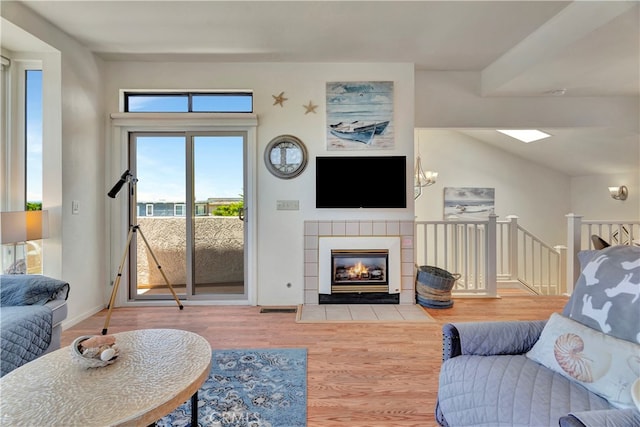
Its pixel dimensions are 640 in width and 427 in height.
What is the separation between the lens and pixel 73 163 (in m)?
2.99

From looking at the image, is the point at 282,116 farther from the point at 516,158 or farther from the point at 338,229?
the point at 516,158

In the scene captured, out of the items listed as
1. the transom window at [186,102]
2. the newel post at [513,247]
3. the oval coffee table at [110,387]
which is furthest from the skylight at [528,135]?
the oval coffee table at [110,387]

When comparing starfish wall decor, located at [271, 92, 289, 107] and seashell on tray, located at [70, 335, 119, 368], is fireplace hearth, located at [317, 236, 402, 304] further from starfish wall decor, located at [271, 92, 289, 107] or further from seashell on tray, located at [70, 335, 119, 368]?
seashell on tray, located at [70, 335, 119, 368]

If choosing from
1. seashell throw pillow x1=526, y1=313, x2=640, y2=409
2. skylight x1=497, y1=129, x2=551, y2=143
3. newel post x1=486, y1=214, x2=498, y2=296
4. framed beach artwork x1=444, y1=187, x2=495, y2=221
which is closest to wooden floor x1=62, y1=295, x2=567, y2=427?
newel post x1=486, y1=214, x2=498, y2=296

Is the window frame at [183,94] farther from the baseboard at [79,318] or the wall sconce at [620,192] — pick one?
the wall sconce at [620,192]

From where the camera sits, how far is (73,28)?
111 inches

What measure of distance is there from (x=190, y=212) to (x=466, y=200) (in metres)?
5.36

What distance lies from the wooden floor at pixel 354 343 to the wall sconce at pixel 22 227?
2.99ft

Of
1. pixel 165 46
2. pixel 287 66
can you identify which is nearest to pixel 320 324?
pixel 287 66

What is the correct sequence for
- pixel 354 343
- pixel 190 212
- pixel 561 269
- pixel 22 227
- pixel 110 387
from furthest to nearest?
pixel 561 269 → pixel 190 212 → pixel 354 343 → pixel 22 227 → pixel 110 387

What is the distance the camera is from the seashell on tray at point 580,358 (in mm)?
1162

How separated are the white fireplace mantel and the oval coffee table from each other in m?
2.15

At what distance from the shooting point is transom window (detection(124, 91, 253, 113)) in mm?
3572

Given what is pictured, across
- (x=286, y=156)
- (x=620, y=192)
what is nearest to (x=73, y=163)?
(x=286, y=156)
